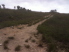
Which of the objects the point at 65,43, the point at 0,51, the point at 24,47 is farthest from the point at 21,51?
the point at 65,43

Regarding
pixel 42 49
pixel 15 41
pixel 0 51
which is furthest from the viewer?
pixel 15 41

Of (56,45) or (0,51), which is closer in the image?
(0,51)

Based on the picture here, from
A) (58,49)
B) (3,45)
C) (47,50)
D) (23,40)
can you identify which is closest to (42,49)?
(47,50)

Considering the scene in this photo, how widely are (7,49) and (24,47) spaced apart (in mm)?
1415

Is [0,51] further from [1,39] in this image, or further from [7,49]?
[1,39]

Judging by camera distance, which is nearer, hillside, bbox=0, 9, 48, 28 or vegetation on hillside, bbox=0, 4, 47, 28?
hillside, bbox=0, 9, 48, 28

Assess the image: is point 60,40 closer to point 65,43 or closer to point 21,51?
point 65,43

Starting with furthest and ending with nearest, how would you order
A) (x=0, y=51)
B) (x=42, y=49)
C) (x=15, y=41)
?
(x=15, y=41)
(x=42, y=49)
(x=0, y=51)

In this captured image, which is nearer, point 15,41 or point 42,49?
point 42,49

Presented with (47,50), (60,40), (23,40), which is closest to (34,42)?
(23,40)

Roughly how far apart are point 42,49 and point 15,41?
8.89 feet

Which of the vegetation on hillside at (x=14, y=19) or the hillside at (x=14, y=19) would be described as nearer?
the hillside at (x=14, y=19)

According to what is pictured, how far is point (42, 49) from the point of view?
1092 centimetres

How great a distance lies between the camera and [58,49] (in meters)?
11.0
